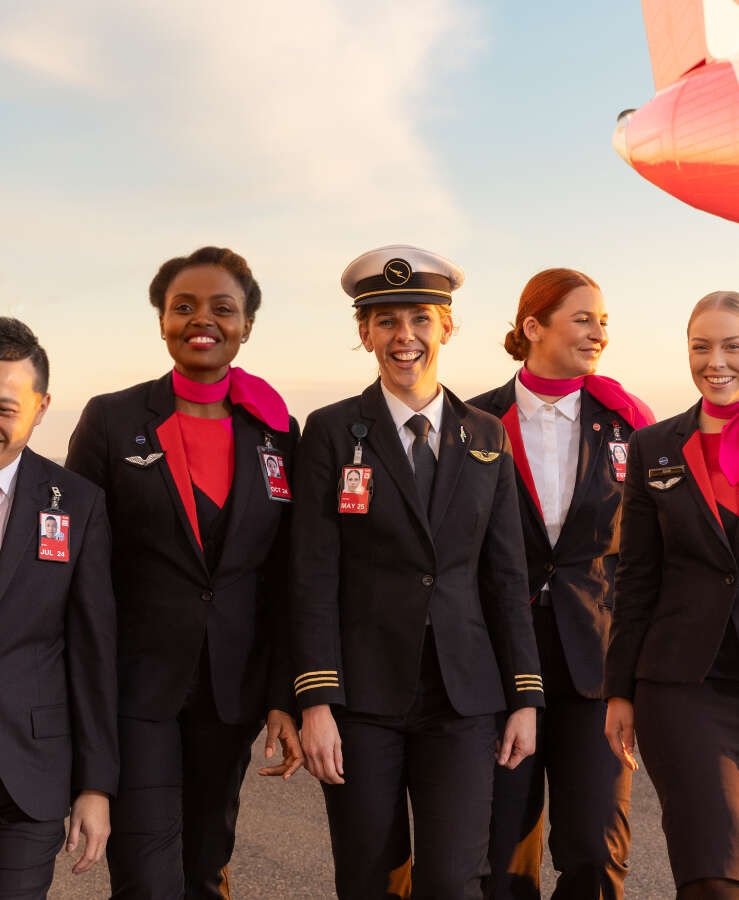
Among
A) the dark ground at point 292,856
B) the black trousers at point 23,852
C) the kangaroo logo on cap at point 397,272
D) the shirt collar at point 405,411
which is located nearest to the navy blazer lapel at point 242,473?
the shirt collar at point 405,411

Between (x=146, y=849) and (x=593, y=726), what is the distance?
4.79 ft

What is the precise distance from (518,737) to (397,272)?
4.49 feet

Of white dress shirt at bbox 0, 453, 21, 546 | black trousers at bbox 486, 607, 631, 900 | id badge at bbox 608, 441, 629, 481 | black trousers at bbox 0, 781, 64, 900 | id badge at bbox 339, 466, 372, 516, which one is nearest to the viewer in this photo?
black trousers at bbox 0, 781, 64, 900

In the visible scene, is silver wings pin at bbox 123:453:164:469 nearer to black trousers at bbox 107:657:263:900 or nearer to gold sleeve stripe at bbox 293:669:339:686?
black trousers at bbox 107:657:263:900

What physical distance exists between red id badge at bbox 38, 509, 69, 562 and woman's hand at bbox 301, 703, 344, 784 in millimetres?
771

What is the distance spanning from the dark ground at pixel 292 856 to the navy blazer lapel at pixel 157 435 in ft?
7.15

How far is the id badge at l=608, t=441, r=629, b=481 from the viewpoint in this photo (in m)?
3.68

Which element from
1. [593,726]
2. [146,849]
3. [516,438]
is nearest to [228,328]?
[516,438]

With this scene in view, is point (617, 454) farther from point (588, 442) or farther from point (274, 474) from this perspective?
point (274, 474)

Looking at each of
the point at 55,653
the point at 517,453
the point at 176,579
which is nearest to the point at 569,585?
the point at 517,453

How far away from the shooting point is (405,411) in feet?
10.1

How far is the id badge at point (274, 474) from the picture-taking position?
3094 mm

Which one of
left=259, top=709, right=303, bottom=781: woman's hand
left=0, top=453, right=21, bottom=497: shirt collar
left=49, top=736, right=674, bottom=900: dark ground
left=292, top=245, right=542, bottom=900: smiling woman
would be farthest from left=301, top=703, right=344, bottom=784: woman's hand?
left=49, top=736, right=674, bottom=900: dark ground

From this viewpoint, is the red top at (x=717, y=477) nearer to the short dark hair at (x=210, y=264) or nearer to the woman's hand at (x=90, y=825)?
the short dark hair at (x=210, y=264)
